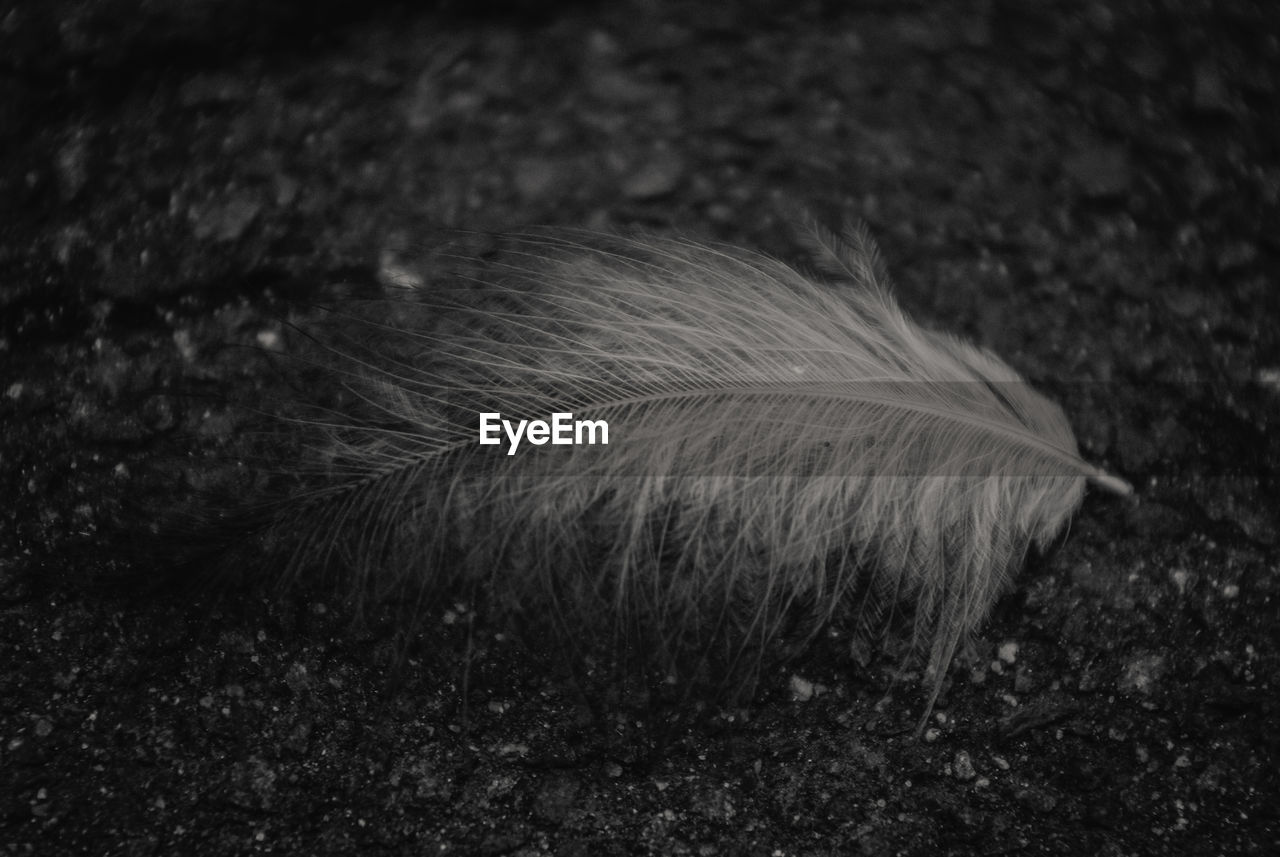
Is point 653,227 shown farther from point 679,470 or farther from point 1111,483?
point 1111,483

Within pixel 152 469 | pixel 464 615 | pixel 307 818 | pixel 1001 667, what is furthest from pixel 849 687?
pixel 152 469

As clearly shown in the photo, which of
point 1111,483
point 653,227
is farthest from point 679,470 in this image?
point 1111,483

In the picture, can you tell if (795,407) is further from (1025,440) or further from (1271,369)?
(1271,369)

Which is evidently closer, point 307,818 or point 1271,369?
point 307,818
